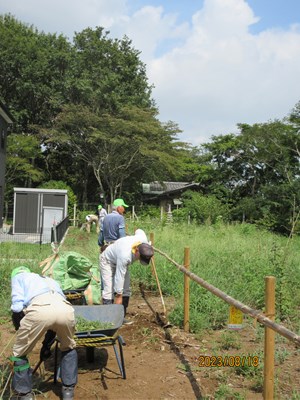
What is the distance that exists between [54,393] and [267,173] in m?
28.6

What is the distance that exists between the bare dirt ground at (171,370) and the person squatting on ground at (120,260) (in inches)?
23.6

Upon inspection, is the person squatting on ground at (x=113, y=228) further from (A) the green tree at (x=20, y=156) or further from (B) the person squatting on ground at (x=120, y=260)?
(A) the green tree at (x=20, y=156)

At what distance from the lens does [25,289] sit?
348 cm

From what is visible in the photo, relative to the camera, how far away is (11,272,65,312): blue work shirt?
3416 millimetres

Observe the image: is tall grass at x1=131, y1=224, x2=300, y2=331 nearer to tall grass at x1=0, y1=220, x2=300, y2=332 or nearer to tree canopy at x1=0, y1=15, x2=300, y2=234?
tall grass at x1=0, y1=220, x2=300, y2=332

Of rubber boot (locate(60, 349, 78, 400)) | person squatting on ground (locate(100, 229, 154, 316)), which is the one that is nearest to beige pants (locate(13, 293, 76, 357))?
rubber boot (locate(60, 349, 78, 400))

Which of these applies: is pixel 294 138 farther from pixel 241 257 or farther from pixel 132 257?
pixel 132 257

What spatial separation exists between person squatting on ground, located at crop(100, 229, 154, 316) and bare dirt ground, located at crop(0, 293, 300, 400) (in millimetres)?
598

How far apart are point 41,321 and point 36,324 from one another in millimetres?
43

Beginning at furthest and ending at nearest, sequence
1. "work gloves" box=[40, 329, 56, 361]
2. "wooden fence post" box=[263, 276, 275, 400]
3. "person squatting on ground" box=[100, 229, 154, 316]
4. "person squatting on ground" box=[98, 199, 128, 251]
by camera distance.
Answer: "person squatting on ground" box=[98, 199, 128, 251] → "person squatting on ground" box=[100, 229, 154, 316] → "work gloves" box=[40, 329, 56, 361] → "wooden fence post" box=[263, 276, 275, 400]

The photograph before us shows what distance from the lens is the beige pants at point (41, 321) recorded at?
3.29m

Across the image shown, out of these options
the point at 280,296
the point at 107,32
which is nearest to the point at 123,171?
the point at 107,32

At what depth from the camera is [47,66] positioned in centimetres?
3356

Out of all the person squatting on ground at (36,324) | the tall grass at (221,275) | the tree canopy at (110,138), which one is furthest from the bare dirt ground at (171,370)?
the tree canopy at (110,138)
